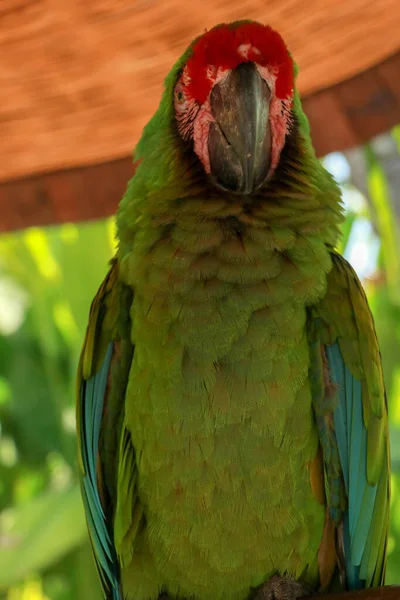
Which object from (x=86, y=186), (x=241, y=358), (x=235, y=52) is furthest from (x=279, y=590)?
(x=86, y=186)

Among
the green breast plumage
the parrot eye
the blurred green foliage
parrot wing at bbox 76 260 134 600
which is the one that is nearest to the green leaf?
the blurred green foliage

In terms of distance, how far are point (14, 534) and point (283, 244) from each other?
1.51 m

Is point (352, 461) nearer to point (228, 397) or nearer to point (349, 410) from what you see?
point (349, 410)

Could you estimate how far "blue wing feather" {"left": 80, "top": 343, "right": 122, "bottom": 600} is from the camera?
1.16m

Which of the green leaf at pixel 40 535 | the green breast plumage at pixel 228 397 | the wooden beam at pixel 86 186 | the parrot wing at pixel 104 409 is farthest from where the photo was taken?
the green leaf at pixel 40 535

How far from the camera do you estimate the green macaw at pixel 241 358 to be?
101 centimetres

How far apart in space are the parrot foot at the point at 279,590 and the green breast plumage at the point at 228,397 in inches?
0.5

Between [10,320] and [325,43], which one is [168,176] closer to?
[325,43]

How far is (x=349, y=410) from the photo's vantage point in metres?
1.08

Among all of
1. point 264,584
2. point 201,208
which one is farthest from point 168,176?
point 264,584

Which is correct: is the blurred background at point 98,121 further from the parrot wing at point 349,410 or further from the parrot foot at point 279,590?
the parrot foot at point 279,590

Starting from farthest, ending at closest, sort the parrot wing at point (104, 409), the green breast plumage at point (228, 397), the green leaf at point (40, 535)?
the green leaf at point (40, 535) → the parrot wing at point (104, 409) → the green breast plumage at point (228, 397)

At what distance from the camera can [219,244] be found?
3.34 feet

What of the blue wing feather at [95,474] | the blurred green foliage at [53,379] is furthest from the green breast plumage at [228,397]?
the blurred green foliage at [53,379]
